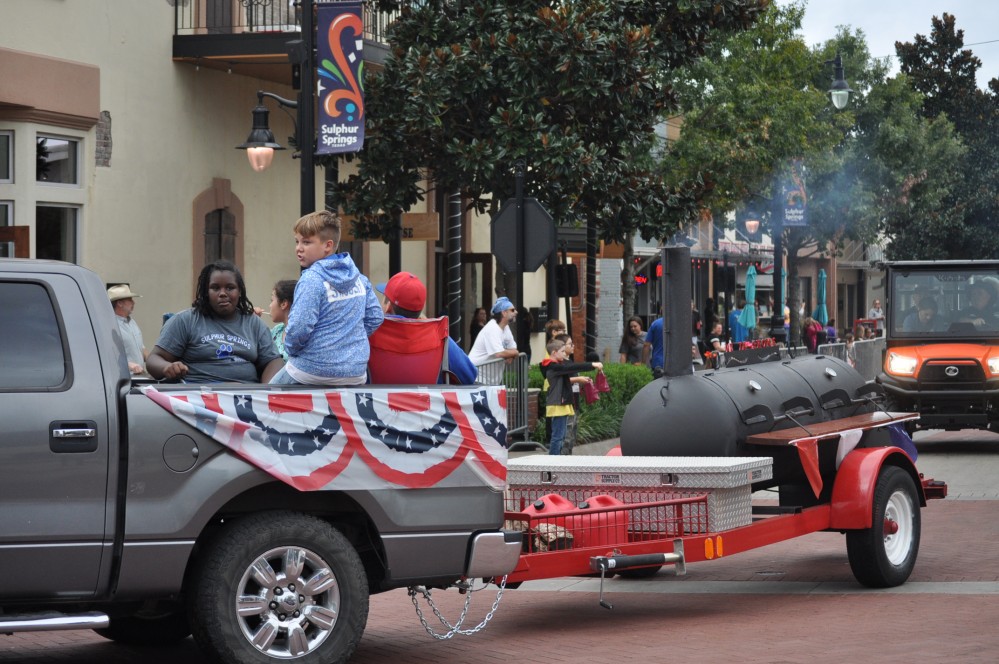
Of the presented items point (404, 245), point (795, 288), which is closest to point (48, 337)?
point (404, 245)

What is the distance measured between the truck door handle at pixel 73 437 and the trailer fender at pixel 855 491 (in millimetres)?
5092

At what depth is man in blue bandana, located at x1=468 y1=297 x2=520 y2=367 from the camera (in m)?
17.5

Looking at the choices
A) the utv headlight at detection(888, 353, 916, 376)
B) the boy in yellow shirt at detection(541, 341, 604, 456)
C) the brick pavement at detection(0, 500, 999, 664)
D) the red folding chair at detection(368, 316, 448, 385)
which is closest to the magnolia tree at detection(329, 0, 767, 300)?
the boy in yellow shirt at detection(541, 341, 604, 456)

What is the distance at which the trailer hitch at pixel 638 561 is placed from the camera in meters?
8.20

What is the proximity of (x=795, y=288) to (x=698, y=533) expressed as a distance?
35334mm

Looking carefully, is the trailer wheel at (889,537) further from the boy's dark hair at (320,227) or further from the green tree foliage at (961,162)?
the green tree foliage at (961,162)

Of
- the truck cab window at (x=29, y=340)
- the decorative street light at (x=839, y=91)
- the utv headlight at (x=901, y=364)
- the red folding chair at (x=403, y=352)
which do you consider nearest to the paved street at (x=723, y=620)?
the red folding chair at (x=403, y=352)

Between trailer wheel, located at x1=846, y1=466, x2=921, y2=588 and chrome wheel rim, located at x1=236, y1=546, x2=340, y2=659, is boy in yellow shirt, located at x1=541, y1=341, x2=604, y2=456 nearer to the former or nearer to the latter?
trailer wheel, located at x1=846, y1=466, x2=921, y2=588

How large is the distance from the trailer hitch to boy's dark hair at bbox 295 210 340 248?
7.31 ft

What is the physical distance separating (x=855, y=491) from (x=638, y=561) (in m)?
2.00

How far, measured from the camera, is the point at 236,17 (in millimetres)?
20297

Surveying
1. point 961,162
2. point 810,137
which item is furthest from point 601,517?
point 961,162

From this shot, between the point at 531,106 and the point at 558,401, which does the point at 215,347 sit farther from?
the point at 531,106

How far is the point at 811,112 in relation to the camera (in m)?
→ 33.5
